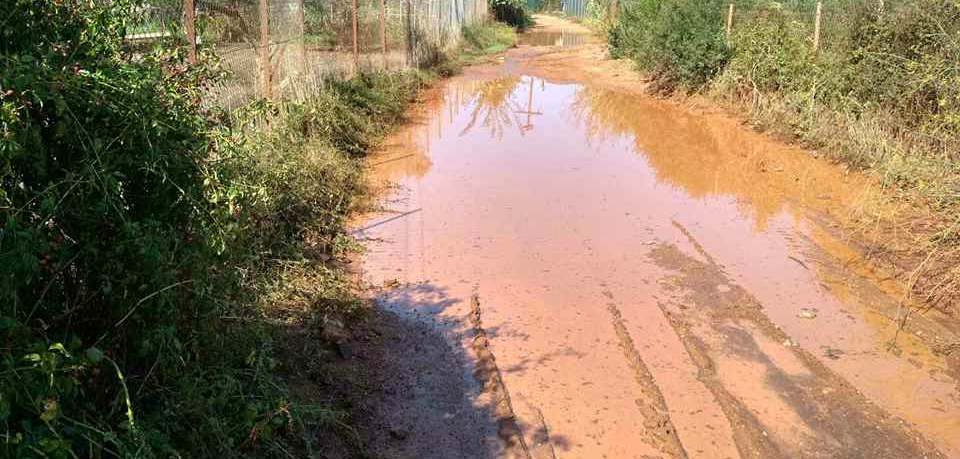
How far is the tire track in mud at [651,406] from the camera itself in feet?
13.7

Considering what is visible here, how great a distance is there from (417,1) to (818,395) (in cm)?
1452

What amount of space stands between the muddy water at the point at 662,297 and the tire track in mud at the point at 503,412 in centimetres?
3

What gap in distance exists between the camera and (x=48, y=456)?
2.12m

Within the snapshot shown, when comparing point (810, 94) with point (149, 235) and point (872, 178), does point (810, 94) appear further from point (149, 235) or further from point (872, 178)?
point (149, 235)

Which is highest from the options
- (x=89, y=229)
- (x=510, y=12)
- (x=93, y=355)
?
(x=510, y=12)

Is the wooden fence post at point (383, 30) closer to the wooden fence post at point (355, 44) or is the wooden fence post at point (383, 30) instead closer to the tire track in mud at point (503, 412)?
the wooden fence post at point (355, 44)

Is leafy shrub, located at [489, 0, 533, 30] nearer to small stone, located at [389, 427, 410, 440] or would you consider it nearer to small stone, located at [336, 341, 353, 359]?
small stone, located at [336, 341, 353, 359]

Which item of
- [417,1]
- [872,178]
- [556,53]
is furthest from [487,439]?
[556,53]

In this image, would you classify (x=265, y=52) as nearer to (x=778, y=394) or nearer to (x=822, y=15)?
(x=778, y=394)

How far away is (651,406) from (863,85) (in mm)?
8377

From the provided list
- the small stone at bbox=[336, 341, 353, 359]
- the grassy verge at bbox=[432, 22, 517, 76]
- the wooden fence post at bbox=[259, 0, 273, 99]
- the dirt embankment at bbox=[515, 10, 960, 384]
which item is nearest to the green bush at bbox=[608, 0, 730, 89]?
the dirt embankment at bbox=[515, 10, 960, 384]

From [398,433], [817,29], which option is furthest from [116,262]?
[817,29]

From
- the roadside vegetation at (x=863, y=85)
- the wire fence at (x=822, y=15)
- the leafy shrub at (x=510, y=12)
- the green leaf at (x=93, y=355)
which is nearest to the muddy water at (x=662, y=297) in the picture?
the roadside vegetation at (x=863, y=85)

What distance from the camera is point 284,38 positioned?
9.39m
